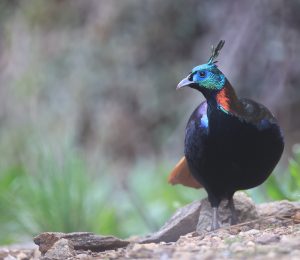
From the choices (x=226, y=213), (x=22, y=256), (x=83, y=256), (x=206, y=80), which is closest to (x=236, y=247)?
(x=83, y=256)

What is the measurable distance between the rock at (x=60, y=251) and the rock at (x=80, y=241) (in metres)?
0.08

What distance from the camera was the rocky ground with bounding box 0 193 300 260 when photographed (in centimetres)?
350

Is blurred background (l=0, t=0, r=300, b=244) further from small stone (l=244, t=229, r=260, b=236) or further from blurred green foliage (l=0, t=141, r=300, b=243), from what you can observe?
small stone (l=244, t=229, r=260, b=236)

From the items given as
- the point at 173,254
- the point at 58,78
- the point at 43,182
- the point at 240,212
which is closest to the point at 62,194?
the point at 43,182

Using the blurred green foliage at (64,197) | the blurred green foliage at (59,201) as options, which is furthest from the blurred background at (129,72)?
the blurred green foliage at (64,197)

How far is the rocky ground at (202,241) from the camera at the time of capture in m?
3.50

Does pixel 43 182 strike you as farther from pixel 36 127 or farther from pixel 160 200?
pixel 36 127

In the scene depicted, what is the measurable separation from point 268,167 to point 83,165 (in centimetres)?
280

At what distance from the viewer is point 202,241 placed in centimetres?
409

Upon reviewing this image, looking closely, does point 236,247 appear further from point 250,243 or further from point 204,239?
point 204,239

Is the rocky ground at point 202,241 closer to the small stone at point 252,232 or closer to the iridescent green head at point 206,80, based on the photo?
the small stone at point 252,232

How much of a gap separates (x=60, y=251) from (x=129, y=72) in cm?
698

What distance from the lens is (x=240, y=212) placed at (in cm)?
498

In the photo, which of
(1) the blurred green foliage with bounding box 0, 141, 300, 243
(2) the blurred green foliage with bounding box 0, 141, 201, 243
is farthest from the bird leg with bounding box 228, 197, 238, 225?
(2) the blurred green foliage with bounding box 0, 141, 201, 243
